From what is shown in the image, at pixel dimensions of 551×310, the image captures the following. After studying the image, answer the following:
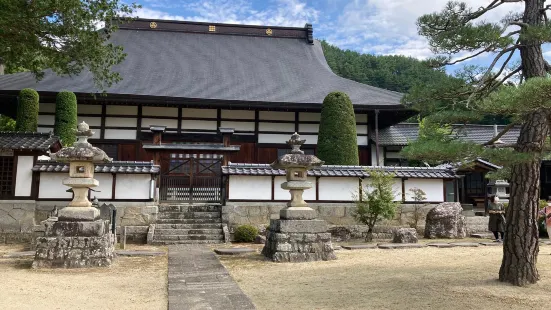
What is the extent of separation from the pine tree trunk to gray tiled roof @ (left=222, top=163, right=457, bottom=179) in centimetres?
758

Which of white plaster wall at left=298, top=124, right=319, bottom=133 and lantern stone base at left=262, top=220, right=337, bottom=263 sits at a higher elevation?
white plaster wall at left=298, top=124, right=319, bottom=133

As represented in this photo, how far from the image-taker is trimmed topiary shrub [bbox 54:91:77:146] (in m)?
15.4

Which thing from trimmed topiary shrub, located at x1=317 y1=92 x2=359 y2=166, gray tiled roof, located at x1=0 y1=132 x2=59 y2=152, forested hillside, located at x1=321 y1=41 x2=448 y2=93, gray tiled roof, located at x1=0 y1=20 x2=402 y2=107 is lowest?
gray tiled roof, located at x1=0 y1=132 x2=59 y2=152

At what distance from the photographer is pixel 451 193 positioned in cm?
1598

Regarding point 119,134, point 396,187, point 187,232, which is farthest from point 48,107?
point 396,187

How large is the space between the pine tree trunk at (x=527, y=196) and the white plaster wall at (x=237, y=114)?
13388 mm

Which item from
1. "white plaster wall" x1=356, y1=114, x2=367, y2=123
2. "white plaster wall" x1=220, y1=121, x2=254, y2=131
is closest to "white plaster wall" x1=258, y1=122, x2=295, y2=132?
"white plaster wall" x1=220, y1=121, x2=254, y2=131

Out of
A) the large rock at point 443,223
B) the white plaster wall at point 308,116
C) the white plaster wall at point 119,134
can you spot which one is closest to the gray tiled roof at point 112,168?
the white plaster wall at point 119,134

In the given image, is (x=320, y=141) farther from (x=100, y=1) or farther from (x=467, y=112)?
(x=467, y=112)

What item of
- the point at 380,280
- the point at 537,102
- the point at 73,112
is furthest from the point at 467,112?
the point at 73,112

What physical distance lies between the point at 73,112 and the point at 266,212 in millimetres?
8769

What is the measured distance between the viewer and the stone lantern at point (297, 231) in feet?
27.9

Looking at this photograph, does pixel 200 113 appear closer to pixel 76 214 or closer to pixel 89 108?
pixel 89 108

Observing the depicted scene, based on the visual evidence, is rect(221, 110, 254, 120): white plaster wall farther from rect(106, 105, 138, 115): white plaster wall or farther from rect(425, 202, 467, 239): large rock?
rect(425, 202, 467, 239): large rock
